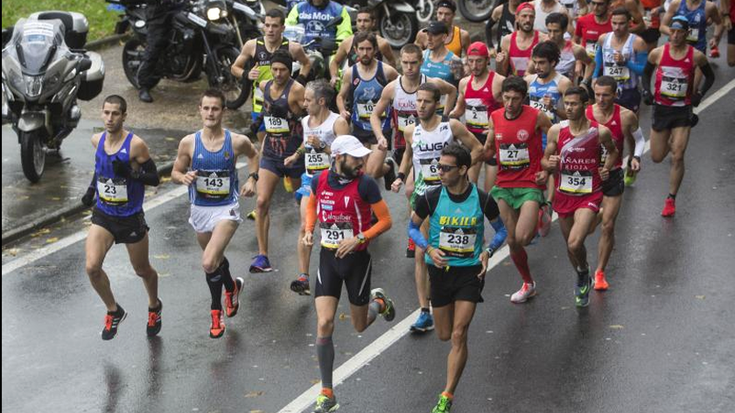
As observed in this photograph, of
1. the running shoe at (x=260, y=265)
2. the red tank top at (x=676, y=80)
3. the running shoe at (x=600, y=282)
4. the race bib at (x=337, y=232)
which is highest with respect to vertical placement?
the race bib at (x=337, y=232)

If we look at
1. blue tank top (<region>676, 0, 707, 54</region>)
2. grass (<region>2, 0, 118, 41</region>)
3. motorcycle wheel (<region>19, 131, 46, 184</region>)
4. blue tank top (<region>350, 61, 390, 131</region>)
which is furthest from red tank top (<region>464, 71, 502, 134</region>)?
grass (<region>2, 0, 118, 41</region>)

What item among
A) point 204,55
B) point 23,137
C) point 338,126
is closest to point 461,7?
point 204,55

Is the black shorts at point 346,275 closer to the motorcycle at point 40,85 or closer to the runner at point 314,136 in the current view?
the runner at point 314,136

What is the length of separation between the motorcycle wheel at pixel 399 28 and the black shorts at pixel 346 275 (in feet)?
39.8

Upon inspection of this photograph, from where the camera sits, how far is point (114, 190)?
1073cm

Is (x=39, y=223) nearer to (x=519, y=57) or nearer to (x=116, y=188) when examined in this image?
(x=116, y=188)

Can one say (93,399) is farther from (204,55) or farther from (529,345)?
(204,55)

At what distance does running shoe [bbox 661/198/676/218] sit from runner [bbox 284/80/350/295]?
3759 mm

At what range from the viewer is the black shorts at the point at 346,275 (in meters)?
9.75

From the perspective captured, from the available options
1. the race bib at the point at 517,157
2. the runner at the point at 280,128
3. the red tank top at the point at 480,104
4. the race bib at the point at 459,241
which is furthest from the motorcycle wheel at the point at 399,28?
the race bib at the point at 459,241

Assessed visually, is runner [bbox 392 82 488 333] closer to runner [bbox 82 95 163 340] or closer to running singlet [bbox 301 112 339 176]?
running singlet [bbox 301 112 339 176]

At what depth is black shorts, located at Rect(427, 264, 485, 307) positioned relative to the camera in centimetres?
946

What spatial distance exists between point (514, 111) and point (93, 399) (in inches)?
167

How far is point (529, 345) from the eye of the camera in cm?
1062
